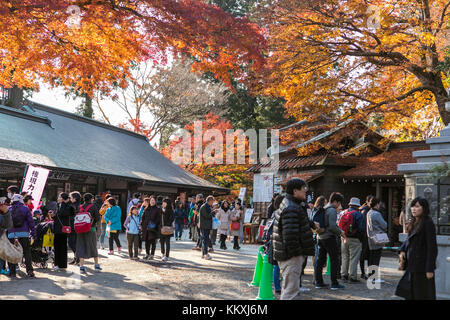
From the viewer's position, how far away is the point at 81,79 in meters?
13.3

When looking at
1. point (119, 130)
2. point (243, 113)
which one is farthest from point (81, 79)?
point (243, 113)

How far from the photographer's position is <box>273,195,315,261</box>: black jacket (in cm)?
571

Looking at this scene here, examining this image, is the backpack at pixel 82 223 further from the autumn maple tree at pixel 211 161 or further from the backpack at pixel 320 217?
the autumn maple tree at pixel 211 161

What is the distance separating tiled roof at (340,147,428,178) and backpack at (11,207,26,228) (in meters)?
12.7

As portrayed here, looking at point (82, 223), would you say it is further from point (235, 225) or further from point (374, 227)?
point (235, 225)

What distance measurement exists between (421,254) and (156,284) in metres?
4.93

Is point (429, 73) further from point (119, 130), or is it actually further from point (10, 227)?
point (119, 130)

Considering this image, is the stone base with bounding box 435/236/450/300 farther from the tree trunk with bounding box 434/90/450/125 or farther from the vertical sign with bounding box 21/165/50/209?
the vertical sign with bounding box 21/165/50/209

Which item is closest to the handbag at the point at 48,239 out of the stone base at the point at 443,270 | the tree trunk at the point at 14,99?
the stone base at the point at 443,270

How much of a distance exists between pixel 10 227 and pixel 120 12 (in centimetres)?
543

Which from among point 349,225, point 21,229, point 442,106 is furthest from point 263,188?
point 21,229

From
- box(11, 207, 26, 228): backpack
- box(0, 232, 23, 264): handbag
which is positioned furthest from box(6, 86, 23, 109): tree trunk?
box(0, 232, 23, 264): handbag

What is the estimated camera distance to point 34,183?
41.4 feet

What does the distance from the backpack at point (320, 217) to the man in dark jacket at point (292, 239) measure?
2.91 metres
